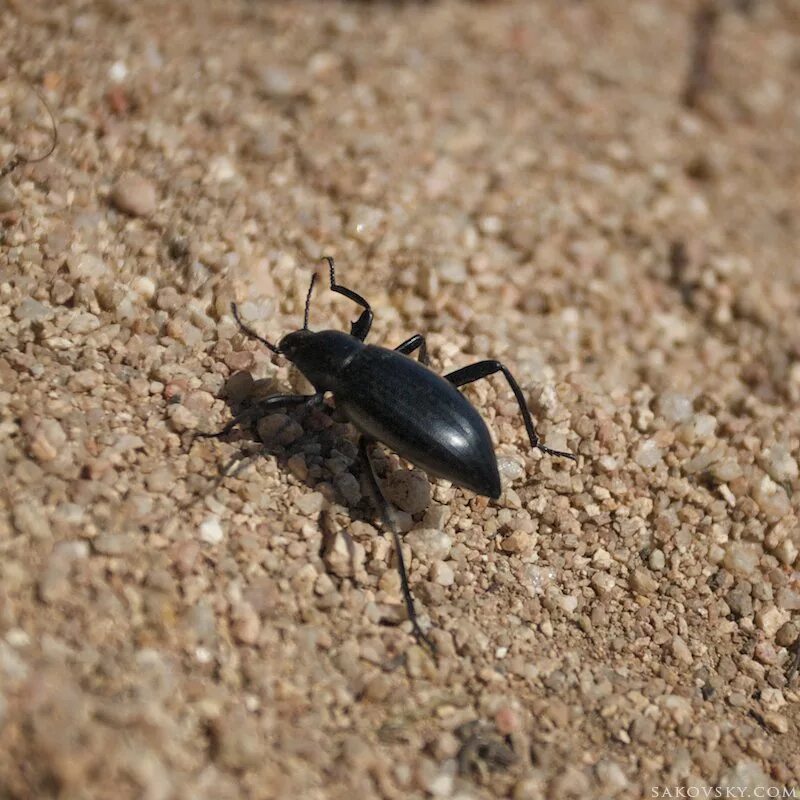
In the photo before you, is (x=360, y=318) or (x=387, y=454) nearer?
(x=387, y=454)

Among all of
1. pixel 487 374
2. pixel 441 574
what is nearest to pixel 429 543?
pixel 441 574

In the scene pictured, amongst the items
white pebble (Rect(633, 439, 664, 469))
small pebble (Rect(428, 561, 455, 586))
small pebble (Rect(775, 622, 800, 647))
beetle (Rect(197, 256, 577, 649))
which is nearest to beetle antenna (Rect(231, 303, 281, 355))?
beetle (Rect(197, 256, 577, 649))

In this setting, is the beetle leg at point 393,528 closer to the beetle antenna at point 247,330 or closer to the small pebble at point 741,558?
the beetle antenna at point 247,330

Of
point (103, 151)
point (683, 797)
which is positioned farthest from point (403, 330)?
point (683, 797)

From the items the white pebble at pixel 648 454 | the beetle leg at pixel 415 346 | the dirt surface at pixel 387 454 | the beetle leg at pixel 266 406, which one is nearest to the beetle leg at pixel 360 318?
the beetle leg at pixel 415 346

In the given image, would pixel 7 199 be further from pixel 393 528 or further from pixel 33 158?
pixel 393 528
